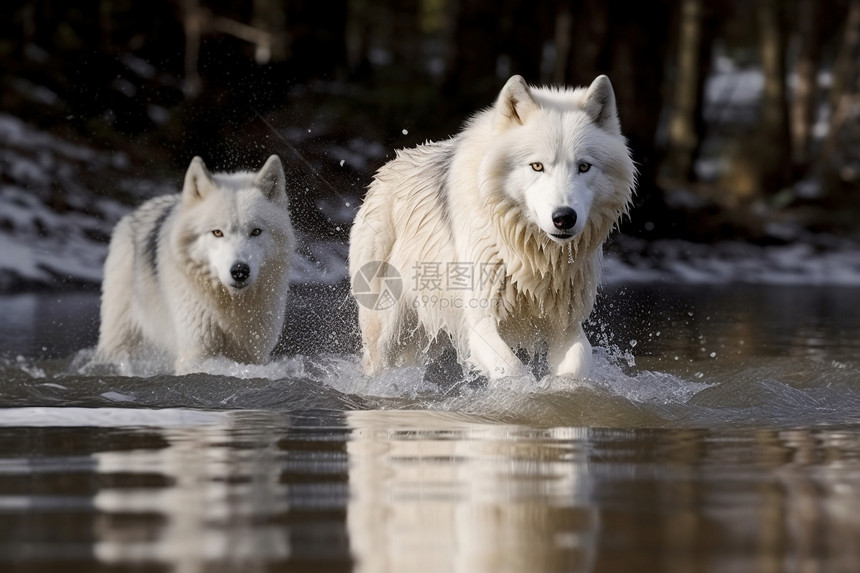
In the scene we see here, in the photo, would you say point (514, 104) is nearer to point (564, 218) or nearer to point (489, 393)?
point (564, 218)

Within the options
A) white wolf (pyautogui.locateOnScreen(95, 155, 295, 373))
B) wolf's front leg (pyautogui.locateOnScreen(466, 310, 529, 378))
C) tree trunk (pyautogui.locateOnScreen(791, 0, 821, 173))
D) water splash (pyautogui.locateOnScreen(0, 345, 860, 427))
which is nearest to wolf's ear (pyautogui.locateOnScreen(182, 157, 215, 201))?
white wolf (pyautogui.locateOnScreen(95, 155, 295, 373))

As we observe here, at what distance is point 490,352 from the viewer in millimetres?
6398

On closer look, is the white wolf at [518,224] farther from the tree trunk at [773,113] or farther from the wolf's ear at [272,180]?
the tree trunk at [773,113]

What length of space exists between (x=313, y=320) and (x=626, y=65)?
14488mm

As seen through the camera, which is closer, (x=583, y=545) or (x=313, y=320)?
(x=583, y=545)

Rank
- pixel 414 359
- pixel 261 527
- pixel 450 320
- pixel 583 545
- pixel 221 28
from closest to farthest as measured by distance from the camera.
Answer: pixel 583 545, pixel 261 527, pixel 450 320, pixel 414 359, pixel 221 28

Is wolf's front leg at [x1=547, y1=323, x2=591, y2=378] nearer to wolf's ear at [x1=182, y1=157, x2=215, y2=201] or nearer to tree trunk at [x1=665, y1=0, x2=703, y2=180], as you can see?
wolf's ear at [x1=182, y1=157, x2=215, y2=201]

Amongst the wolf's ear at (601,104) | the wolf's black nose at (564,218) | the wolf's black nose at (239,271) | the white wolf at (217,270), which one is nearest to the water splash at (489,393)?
the white wolf at (217,270)

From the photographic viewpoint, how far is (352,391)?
276 inches

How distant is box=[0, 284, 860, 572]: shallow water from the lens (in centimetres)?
291

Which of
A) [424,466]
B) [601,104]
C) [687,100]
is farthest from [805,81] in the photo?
[424,466]

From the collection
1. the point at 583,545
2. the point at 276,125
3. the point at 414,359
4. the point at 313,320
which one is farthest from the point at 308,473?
the point at 276,125

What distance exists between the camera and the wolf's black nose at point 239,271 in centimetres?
746

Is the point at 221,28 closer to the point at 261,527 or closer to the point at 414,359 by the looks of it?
the point at 414,359
